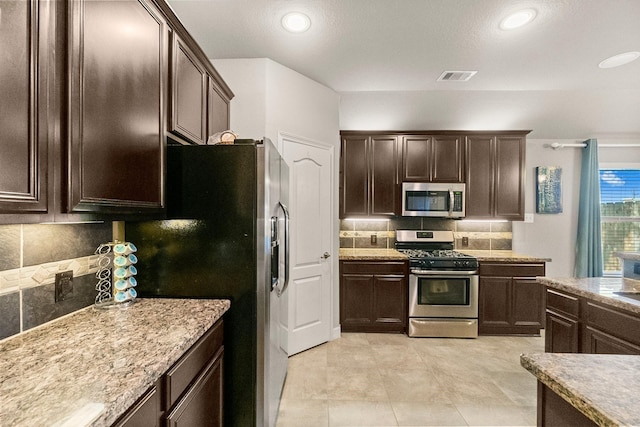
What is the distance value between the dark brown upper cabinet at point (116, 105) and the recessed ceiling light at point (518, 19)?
2281 millimetres

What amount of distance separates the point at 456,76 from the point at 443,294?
2.34 metres

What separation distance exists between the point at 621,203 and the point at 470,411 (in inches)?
161

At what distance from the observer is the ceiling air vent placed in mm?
2953

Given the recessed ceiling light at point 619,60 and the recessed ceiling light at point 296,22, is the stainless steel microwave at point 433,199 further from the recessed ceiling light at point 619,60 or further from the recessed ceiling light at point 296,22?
the recessed ceiling light at point 296,22

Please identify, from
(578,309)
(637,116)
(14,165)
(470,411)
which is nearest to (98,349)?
(14,165)

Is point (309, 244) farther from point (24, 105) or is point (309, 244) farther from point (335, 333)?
point (24, 105)

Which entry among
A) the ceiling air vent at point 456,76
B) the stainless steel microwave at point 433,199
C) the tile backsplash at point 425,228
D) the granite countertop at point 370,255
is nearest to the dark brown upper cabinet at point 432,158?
the stainless steel microwave at point 433,199

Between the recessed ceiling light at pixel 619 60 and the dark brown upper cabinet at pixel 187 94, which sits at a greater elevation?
the recessed ceiling light at pixel 619 60

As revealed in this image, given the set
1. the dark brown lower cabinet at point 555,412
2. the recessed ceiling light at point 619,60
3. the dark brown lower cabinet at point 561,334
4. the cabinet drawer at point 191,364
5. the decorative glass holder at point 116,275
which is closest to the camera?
the dark brown lower cabinet at point 555,412

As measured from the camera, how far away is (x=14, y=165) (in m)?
0.81

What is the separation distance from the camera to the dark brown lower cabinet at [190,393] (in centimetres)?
92

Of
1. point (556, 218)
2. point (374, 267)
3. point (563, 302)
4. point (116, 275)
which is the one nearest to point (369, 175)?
point (374, 267)

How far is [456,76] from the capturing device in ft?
9.97

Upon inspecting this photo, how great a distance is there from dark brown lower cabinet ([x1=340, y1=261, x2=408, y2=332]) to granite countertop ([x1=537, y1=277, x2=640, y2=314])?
148 cm
